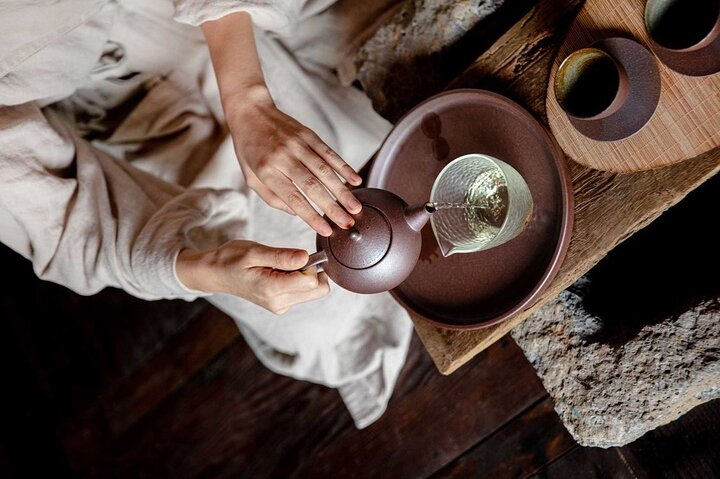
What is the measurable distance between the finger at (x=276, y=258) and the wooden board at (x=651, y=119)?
1.87 ft

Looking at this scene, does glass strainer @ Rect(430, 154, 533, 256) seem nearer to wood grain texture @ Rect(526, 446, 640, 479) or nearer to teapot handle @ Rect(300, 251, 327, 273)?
teapot handle @ Rect(300, 251, 327, 273)

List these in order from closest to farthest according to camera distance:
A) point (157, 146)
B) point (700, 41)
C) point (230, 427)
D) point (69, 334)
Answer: point (700, 41) → point (157, 146) → point (230, 427) → point (69, 334)

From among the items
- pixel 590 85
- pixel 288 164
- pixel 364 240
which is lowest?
pixel 590 85

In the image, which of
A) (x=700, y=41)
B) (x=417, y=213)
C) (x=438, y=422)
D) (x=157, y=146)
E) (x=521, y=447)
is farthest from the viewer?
(x=438, y=422)

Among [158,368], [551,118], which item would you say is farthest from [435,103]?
[158,368]

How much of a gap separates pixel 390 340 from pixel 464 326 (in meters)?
0.60

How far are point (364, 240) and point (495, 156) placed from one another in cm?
40

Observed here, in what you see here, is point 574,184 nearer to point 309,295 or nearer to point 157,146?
point 309,295

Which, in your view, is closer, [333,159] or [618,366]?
[333,159]

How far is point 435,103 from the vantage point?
4.48 ft

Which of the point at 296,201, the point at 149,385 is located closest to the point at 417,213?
the point at 296,201

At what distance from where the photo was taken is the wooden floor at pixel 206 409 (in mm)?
1930

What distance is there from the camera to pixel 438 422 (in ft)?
6.63

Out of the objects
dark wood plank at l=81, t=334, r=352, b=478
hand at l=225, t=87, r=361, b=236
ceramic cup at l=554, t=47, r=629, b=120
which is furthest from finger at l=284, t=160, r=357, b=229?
dark wood plank at l=81, t=334, r=352, b=478
